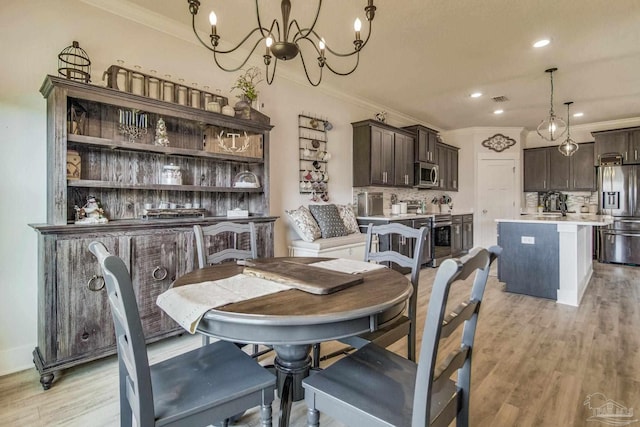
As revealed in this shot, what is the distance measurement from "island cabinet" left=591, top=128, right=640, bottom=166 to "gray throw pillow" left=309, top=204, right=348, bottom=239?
5.59 m

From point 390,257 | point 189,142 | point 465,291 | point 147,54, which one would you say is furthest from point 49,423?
point 465,291

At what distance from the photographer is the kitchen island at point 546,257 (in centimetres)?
371

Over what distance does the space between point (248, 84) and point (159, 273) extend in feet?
6.71

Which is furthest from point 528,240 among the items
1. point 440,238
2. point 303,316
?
point 303,316

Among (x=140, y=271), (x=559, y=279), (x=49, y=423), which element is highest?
(x=140, y=271)

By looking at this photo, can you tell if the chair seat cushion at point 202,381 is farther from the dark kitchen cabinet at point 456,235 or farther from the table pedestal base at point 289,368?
the dark kitchen cabinet at point 456,235

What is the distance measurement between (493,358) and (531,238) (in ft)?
7.04

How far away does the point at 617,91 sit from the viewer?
486 centimetres

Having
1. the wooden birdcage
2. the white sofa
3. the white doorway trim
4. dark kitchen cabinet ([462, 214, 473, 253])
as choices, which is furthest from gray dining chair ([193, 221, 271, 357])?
the white doorway trim

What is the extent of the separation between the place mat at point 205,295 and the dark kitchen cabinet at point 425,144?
201 inches

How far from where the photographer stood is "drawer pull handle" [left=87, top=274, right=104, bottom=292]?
2.22m

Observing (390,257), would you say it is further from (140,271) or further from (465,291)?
(465,291)

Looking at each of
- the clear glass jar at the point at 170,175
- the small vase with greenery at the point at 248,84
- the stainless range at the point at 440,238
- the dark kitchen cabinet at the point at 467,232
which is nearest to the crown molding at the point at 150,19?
the small vase with greenery at the point at 248,84

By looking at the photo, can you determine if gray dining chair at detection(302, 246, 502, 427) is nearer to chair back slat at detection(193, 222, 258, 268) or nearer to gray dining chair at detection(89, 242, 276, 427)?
gray dining chair at detection(89, 242, 276, 427)
